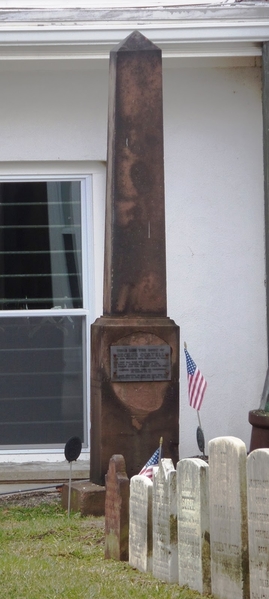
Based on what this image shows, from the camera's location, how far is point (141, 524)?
5.16 metres

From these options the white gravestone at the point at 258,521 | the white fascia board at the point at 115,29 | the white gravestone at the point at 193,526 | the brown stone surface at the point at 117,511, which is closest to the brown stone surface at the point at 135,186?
the white fascia board at the point at 115,29

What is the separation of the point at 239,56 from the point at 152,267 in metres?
2.62

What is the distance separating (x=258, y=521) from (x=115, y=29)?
529cm

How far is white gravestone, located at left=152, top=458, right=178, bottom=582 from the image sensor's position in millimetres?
4941

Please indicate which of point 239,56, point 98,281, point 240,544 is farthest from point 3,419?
point 240,544

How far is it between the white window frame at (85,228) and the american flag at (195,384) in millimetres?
1225

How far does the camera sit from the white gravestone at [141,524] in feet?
16.8

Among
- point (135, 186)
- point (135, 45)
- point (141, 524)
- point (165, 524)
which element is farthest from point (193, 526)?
point (135, 45)

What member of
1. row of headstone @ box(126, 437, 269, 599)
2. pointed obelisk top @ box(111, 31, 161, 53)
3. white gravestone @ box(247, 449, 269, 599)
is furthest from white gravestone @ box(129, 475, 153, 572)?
pointed obelisk top @ box(111, 31, 161, 53)

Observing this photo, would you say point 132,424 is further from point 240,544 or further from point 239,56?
point 239,56

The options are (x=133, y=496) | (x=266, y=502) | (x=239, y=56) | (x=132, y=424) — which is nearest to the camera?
Answer: (x=266, y=502)

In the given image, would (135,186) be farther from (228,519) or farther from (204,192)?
(228,519)

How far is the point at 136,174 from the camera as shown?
736 centimetres

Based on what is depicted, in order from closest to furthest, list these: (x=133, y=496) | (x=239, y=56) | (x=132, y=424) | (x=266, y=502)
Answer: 1. (x=266, y=502)
2. (x=133, y=496)
3. (x=132, y=424)
4. (x=239, y=56)
